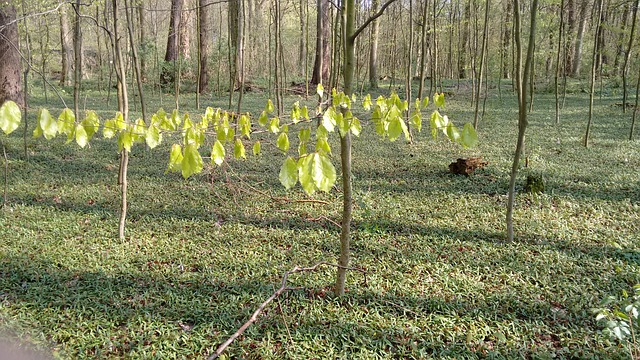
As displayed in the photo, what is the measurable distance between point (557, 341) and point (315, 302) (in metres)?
1.66

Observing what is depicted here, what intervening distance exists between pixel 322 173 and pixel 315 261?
2.49 m

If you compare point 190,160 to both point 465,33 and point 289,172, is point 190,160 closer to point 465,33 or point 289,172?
point 289,172

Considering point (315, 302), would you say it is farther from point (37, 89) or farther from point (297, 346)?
point (37, 89)

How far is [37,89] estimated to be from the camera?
15.5 m

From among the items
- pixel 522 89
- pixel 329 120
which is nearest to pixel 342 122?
pixel 329 120

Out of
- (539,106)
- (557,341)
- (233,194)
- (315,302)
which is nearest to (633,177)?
(557,341)

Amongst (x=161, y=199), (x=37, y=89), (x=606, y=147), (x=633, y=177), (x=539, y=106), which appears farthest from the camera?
(x=37, y=89)

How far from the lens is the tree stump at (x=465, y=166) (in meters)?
5.74

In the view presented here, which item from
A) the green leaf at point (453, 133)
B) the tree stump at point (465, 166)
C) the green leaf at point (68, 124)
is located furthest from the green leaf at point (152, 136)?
the tree stump at point (465, 166)

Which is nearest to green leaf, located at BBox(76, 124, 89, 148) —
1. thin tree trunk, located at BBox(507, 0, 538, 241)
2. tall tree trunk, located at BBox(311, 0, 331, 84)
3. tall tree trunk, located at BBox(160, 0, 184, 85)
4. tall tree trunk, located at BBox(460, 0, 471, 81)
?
thin tree trunk, located at BBox(507, 0, 538, 241)

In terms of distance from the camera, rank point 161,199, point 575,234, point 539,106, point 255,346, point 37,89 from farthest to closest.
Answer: point 37,89
point 539,106
point 161,199
point 575,234
point 255,346

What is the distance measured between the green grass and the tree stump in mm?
A: 141

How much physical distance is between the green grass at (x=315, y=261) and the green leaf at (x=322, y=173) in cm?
67

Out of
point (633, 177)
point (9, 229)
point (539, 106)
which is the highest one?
point (539, 106)
